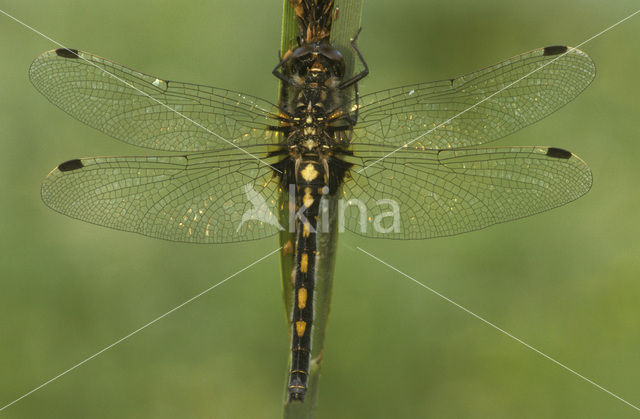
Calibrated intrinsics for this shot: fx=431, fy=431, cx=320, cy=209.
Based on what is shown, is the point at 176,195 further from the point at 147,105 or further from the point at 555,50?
the point at 555,50

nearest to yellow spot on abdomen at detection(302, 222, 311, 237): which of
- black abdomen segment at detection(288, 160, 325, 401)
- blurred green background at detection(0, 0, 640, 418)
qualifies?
black abdomen segment at detection(288, 160, 325, 401)

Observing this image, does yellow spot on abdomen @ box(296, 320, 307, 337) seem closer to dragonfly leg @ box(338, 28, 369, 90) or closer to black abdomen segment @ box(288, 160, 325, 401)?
black abdomen segment @ box(288, 160, 325, 401)

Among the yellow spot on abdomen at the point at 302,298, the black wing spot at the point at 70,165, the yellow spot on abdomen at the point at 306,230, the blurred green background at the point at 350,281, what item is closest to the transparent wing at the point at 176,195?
the black wing spot at the point at 70,165

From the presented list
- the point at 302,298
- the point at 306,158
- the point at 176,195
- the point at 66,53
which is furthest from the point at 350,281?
the point at 66,53

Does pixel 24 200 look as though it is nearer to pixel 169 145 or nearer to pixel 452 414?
pixel 169 145

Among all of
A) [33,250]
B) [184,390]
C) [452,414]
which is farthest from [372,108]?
[33,250]

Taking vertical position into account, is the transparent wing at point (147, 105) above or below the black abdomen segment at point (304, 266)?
above

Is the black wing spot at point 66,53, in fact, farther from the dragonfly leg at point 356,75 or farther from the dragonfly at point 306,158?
the dragonfly leg at point 356,75
